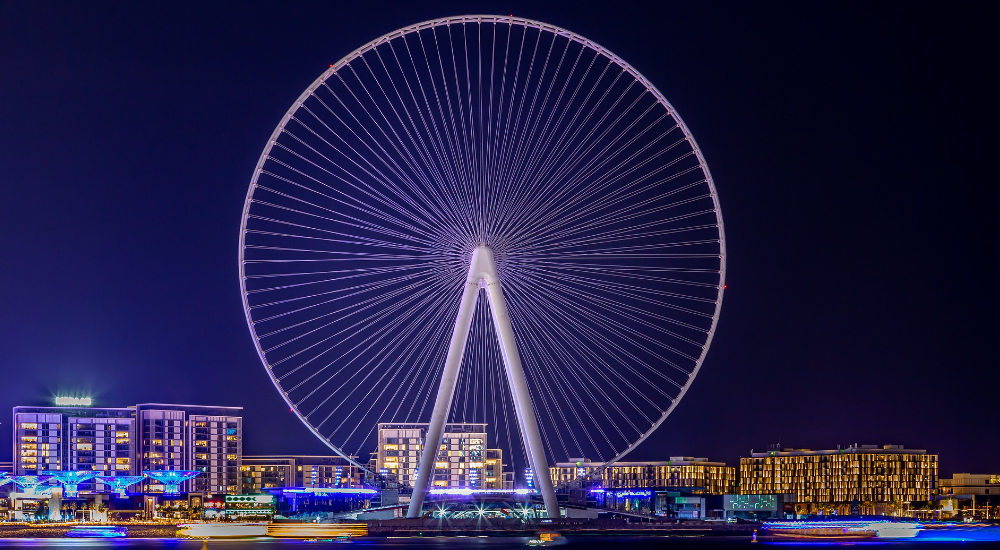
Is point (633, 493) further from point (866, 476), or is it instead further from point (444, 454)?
point (866, 476)

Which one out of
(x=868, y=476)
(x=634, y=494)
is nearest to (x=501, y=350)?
(x=634, y=494)

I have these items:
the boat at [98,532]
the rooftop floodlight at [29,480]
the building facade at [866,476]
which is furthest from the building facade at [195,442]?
the building facade at [866,476]

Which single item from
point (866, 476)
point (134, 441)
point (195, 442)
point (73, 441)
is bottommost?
→ point (866, 476)

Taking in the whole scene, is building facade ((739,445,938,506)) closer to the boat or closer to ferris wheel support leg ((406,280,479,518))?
the boat

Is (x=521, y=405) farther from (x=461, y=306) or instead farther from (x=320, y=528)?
(x=320, y=528)

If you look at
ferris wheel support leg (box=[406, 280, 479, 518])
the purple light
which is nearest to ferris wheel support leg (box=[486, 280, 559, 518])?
ferris wheel support leg (box=[406, 280, 479, 518])

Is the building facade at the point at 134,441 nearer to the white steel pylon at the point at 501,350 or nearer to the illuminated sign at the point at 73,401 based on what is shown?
the illuminated sign at the point at 73,401

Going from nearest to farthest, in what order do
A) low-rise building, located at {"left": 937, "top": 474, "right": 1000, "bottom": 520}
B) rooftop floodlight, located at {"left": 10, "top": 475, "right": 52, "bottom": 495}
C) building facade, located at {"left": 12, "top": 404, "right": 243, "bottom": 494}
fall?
rooftop floodlight, located at {"left": 10, "top": 475, "right": 52, "bottom": 495}, building facade, located at {"left": 12, "top": 404, "right": 243, "bottom": 494}, low-rise building, located at {"left": 937, "top": 474, "right": 1000, "bottom": 520}
